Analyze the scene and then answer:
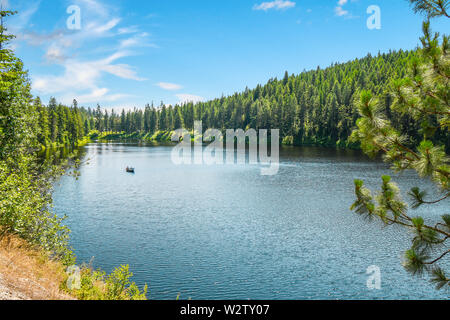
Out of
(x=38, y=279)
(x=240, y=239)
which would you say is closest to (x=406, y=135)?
(x=38, y=279)

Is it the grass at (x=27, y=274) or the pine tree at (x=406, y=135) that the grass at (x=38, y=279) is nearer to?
the grass at (x=27, y=274)

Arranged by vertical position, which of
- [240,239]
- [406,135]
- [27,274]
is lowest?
[240,239]

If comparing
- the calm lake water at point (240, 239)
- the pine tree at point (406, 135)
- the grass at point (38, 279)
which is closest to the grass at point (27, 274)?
the grass at point (38, 279)

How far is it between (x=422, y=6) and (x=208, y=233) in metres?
23.3

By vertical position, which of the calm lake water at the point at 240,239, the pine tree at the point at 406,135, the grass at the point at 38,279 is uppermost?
the pine tree at the point at 406,135

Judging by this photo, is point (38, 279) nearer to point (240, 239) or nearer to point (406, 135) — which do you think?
point (406, 135)

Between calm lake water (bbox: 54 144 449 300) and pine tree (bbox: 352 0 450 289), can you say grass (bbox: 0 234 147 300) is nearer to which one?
calm lake water (bbox: 54 144 449 300)

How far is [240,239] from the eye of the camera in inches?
1071

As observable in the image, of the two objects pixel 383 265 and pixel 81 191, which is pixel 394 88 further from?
pixel 81 191

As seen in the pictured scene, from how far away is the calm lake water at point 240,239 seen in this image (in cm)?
1966
